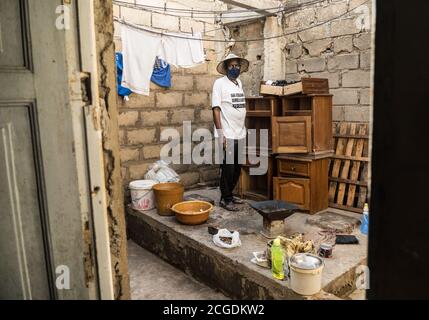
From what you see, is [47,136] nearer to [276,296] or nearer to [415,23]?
[415,23]

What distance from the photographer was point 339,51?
5.20 m

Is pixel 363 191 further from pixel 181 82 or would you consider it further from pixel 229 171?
pixel 181 82

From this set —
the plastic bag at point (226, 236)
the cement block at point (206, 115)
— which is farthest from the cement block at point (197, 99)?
the plastic bag at point (226, 236)

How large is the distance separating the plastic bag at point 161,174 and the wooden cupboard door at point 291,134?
1651 mm

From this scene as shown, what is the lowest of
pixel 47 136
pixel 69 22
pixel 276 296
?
pixel 276 296

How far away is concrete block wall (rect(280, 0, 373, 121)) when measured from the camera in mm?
4930

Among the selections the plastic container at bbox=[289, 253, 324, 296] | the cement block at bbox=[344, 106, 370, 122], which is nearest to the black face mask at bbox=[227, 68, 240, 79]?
the cement block at bbox=[344, 106, 370, 122]

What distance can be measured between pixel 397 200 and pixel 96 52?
102 cm

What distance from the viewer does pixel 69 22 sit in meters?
1.06

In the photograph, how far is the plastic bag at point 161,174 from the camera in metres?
5.29

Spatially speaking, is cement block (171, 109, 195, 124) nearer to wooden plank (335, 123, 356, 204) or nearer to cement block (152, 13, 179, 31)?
cement block (152, 13, 179, 31)

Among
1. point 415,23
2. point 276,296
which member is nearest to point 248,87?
point 276,296

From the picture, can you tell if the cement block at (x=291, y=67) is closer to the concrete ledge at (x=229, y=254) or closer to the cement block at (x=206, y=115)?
the cement block at (x=206, y=115)

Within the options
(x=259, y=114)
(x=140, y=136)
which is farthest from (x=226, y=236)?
(x=140, y=136)
